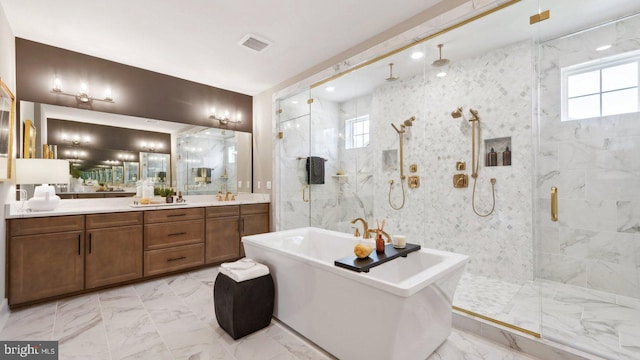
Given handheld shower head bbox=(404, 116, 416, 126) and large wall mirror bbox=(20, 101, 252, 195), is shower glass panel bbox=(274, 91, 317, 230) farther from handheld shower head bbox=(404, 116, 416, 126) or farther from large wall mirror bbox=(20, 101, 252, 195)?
handheld shower head bbox=(404, 116, 416, 126)

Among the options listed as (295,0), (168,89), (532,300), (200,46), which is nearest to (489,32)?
(295,0)

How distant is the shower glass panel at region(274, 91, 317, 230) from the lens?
13.5 feet

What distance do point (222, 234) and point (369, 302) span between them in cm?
287

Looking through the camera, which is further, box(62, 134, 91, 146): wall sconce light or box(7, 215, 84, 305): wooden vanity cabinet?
box(62, 134, 91, 146): wall sconce light

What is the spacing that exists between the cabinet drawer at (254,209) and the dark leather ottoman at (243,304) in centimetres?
199

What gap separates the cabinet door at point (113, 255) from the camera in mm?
Result: 2934

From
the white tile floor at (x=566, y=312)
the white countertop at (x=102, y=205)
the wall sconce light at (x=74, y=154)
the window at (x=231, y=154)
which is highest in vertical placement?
the window at (x=231, y=154)

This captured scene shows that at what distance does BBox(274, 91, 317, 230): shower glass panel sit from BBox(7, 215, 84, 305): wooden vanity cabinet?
2.37 m

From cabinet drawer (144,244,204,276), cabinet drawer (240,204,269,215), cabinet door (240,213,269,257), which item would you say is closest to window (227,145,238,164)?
cabinet drawer (240,204,269,215)

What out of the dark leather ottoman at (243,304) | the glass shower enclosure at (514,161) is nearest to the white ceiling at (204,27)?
the glass shower enclosure at (514,161)

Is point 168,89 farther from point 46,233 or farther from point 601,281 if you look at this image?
point 601,281

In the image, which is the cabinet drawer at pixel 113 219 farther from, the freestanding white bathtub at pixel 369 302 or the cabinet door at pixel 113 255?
the freestanding white bathtub at pixel 369 302

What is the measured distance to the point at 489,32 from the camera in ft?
8.56

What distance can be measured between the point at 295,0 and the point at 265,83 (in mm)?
2005
